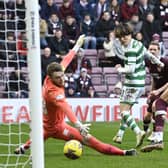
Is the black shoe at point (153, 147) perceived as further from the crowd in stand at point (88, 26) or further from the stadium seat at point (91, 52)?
the stadium seat at point (91, 52)

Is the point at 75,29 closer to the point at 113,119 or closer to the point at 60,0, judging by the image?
the point at 60,0

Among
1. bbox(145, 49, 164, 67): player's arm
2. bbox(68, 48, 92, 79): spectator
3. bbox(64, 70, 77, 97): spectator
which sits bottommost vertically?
bbox(64, 70, 77, 97): spectator

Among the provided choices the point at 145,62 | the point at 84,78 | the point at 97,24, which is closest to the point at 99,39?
the point at 97,24

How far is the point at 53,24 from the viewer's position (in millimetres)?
19922

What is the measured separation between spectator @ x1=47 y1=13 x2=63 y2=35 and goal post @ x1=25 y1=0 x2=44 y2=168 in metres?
13.2

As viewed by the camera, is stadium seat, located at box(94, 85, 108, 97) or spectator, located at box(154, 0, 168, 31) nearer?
stadium seat, located at box(94, 85, 108, 97)

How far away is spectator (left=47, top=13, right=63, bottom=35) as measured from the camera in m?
19.8

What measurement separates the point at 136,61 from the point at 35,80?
5.00 metres

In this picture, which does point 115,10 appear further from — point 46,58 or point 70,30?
point 46,58

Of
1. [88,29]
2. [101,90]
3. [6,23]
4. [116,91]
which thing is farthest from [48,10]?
[6,23]

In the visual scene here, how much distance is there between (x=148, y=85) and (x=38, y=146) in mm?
14047

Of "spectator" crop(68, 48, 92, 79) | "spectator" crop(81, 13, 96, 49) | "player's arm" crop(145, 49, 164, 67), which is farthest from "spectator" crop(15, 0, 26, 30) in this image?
"spectator" crop(81, 13, 96, 49)

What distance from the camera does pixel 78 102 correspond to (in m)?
17.9

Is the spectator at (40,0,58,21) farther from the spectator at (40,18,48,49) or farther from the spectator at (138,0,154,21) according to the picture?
the spectator at (138,0,154,21)
